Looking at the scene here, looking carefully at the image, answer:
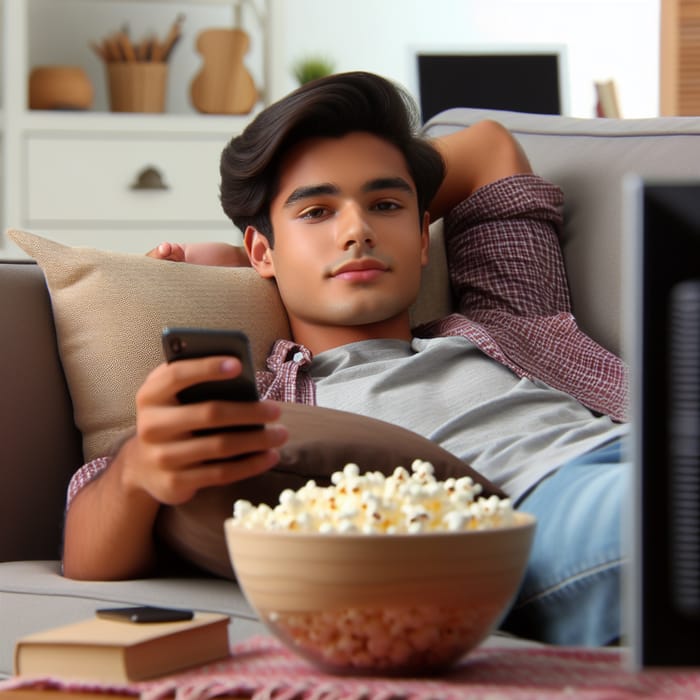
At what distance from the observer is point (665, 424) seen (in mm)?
627

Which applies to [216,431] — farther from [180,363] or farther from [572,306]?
[572,306]

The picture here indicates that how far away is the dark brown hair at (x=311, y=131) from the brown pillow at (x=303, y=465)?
2.01 feet

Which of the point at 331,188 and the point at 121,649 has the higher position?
the point at 331,188

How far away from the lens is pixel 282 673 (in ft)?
2.51

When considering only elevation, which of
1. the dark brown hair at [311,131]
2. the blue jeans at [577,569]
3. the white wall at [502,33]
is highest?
the white wall at [502,33]

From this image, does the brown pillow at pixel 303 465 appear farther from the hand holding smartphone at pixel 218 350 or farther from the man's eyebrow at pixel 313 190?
the man's eyebrow at pixel 313 190

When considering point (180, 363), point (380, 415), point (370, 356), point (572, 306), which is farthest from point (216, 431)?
point (572, 306)

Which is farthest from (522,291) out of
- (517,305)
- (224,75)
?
(224,75)

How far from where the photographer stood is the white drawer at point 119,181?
349cm

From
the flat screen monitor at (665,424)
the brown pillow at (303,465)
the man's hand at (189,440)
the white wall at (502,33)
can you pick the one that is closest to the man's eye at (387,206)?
the brown pillow at (303,465)

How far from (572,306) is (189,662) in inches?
42.4

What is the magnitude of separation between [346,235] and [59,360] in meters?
→ 0.37

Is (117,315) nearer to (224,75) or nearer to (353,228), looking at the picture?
(353,228)

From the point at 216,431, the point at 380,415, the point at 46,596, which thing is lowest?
the point at 46,596
